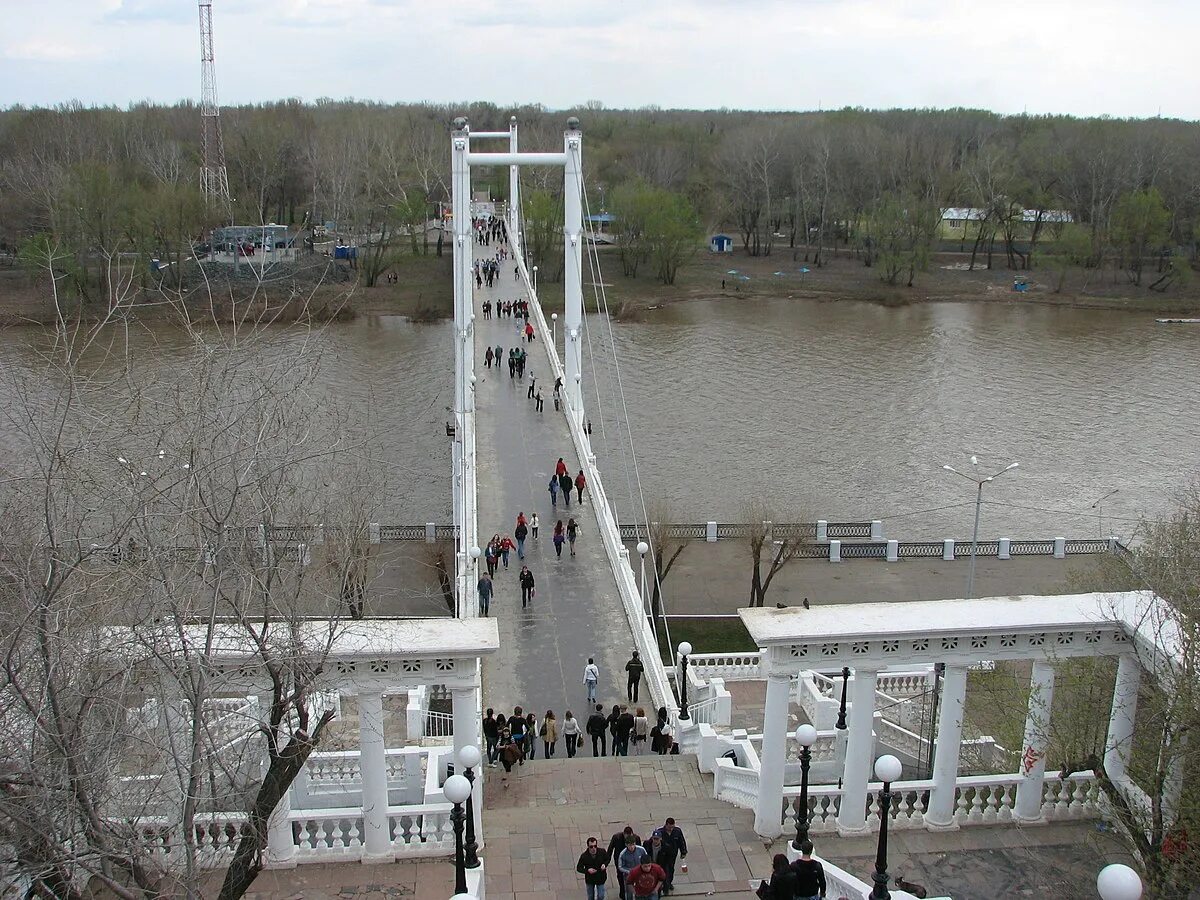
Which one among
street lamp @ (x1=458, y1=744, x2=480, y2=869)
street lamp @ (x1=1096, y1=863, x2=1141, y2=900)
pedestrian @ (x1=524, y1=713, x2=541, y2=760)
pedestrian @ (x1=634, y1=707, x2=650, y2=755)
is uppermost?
street lamp @ (x1=1096, y1=863, x2=1141, y2=900)

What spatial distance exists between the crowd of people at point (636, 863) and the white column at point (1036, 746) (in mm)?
2873

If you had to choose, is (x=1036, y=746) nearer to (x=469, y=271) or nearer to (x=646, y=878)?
(x=646, y=878)

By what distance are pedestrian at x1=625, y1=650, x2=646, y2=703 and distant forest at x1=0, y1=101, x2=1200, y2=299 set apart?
39915 mm

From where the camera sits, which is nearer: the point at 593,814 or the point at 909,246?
the point at 593,814

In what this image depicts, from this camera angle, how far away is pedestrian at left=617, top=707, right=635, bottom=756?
1293cm

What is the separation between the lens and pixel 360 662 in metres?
8.69

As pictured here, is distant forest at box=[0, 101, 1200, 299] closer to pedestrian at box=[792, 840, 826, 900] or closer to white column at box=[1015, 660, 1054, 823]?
white column at box=[1015, 660, 1054, 823]

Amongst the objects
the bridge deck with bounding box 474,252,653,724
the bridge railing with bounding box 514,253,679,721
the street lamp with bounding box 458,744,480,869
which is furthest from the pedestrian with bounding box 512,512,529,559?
the street lamp with bounding box 458,744,480,869

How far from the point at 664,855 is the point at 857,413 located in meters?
28.2

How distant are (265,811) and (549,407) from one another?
2146 centimetres

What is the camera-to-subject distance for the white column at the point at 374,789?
897 cm

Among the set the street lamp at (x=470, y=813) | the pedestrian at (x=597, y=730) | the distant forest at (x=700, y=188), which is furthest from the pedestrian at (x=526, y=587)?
the distant forest at (x=700, y=188)

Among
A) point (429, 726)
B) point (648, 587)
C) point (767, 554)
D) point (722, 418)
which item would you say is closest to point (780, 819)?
point (429, 726)

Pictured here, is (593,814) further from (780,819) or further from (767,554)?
(767,554)
